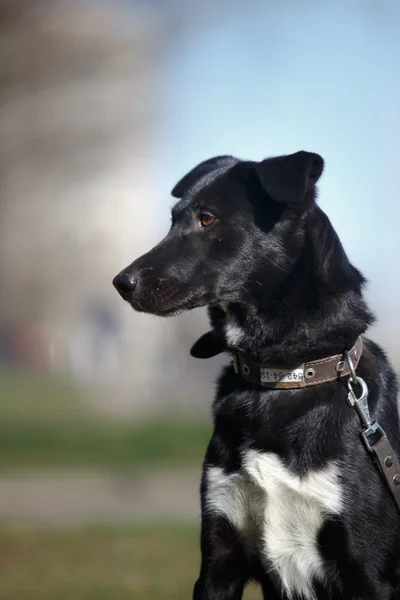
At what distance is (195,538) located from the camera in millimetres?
6887

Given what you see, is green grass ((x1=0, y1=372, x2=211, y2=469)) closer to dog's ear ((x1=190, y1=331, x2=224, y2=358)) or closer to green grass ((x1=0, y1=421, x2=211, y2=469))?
green grass ((x1=0, y1=421, x2=211, y2=469))

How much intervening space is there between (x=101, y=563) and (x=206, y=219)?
159 inches

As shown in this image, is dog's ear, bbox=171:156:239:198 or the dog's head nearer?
the dog's head

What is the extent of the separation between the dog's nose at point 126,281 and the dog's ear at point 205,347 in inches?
13.8

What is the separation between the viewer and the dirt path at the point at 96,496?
7.62 m

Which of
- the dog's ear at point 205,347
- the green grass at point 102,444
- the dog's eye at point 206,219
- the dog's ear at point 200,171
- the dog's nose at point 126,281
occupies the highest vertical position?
the dog's ear at point 200,171

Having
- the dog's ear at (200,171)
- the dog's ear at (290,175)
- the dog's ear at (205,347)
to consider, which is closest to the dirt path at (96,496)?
the dog's ear at (205,347)

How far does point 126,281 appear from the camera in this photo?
264cm

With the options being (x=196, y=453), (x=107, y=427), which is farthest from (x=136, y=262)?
(x=107, y=427)

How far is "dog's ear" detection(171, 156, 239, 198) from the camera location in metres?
2.96

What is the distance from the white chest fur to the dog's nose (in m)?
0.64

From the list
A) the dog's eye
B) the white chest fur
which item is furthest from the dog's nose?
the white chest fur

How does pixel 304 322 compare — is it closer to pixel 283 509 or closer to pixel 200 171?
pixel 283 509

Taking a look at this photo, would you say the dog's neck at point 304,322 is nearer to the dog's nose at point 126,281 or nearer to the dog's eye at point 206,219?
the dog's eye at point 206,219
